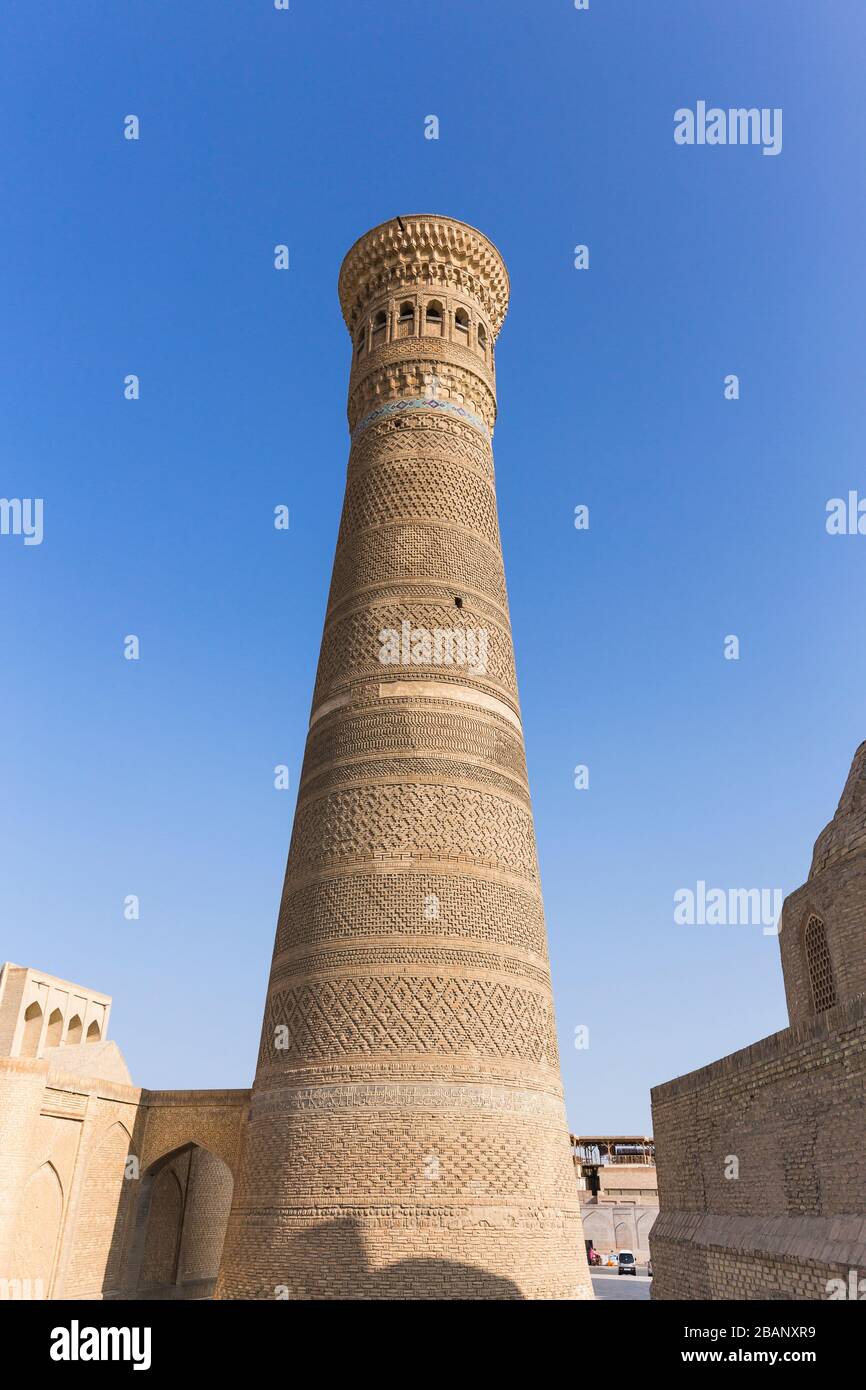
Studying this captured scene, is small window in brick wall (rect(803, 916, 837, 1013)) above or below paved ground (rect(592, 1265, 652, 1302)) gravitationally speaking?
above

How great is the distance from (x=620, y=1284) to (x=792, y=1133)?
1887 cm

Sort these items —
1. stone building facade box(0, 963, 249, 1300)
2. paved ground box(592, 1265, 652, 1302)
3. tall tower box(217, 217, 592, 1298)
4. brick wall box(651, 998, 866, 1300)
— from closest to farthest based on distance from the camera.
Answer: brick wall box(651, 998, 866, 1300), tall tower box(217, 217, 592, 1298), stone building facade box(0, 963, 249, 1300), paved ground box(592, 1265, 652, 1302)

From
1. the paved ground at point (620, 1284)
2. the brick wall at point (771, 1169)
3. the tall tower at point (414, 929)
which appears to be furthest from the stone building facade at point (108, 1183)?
the paved ground at point (620, 1284)

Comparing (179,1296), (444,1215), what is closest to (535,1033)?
(444,1215)

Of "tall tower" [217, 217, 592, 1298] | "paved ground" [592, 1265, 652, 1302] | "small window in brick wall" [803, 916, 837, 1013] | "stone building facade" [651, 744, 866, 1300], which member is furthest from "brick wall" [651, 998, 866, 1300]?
"paved ground" [592, 1265, 652, 1302]

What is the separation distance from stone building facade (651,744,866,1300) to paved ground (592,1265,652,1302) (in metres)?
10.7

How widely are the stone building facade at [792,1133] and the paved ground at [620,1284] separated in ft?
35.1

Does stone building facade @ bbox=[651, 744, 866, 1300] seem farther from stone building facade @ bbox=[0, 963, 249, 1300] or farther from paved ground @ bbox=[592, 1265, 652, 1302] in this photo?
paved ground @ bbox=[592, 1265, 652, 1302]

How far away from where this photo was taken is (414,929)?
11102mm

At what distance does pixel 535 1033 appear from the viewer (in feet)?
37.5

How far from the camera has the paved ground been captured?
20.6m

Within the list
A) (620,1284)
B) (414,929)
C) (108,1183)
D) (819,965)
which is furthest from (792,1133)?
(620,1284)

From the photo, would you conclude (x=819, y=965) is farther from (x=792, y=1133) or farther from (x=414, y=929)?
(x=414, y=929)

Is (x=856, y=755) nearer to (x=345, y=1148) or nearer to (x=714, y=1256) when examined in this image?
(x=714, y=1256)
